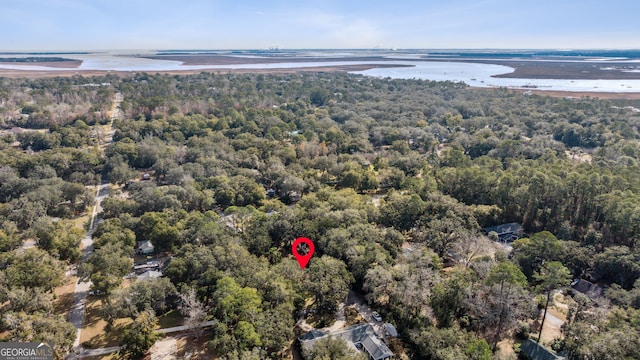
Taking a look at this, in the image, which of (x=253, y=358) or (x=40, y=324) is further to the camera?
(x=40, y=324)

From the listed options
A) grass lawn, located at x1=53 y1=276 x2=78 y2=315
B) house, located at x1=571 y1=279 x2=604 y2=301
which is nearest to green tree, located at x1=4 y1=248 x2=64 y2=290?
grass lawn, located at x1=53 y1=276 x2=78 y2=315

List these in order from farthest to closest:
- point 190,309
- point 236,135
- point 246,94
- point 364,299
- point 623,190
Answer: point 246,94, point 236,135, point 623,190, point 364,299, point 190,309

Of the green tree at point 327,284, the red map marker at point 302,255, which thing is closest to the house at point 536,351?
the green tree at point 327,284

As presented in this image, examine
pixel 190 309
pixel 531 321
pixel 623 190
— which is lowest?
pixel 531 321

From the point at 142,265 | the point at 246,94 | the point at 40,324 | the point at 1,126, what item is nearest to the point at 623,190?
the point at 142,265

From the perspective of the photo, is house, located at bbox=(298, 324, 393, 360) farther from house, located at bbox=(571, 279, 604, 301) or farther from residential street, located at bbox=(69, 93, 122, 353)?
house, located at bbox=(571, 279, 604, 301)

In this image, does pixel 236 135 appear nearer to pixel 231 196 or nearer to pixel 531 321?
pixel 231 196
